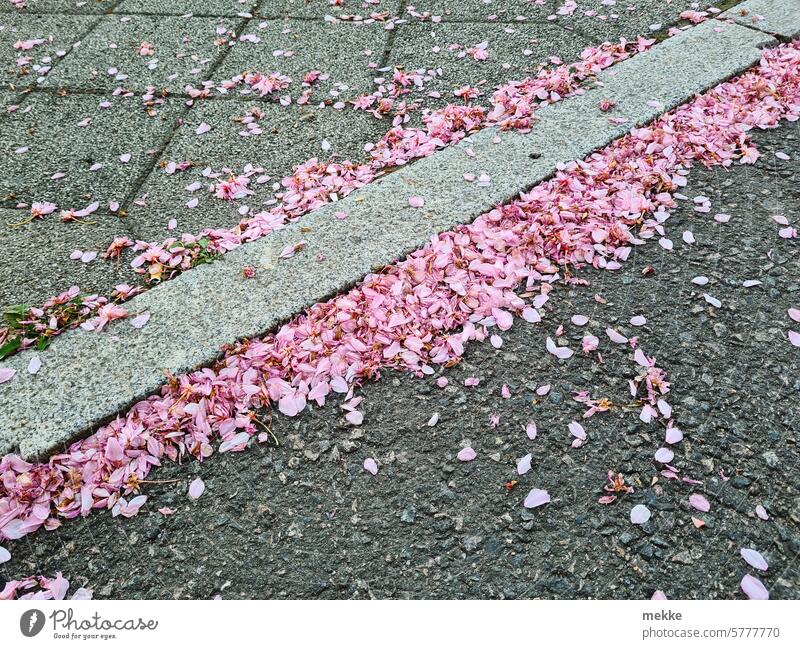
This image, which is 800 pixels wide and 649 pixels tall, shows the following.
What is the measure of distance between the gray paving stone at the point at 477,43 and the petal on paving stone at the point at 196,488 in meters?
2.41

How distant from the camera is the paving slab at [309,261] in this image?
2.08 meters

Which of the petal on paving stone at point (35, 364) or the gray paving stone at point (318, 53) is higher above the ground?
the gray paving stone at point (318, 53)

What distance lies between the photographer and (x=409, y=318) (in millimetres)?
2266

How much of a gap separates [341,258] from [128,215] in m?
1.08

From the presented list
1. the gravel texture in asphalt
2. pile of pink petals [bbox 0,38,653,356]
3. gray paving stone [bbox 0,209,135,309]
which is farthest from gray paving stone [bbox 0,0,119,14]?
the gravel texture in asphalt

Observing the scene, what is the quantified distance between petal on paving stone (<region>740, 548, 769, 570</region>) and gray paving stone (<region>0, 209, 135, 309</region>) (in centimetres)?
231

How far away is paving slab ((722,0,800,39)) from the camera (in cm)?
363

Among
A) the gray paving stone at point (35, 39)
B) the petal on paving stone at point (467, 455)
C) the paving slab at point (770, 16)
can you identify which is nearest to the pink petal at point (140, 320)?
the petal on paving stone at point (467, 455)

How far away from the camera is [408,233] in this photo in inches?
101

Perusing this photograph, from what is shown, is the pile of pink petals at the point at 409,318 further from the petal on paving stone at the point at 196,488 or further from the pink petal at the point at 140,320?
the pink petal at the point at 140,320

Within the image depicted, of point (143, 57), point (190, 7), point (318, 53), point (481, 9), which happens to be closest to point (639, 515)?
point (318, 53)

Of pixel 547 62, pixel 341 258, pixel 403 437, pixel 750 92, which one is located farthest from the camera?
pixel 547 62

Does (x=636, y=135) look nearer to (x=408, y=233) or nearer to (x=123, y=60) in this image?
(x=408, y=233)

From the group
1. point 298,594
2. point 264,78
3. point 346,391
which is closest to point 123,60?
point 264,78
